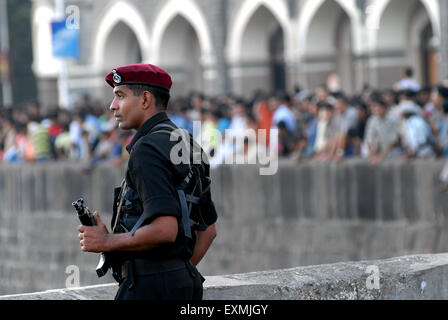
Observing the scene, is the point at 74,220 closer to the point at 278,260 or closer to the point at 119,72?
the point at 278,260

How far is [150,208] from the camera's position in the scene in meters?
4.14

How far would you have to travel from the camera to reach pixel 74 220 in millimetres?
17938

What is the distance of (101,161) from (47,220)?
2371 millimetres

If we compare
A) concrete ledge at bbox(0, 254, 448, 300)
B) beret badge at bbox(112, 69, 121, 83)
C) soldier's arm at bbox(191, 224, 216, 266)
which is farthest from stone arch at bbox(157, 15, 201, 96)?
beret badge at bbox(112, 69, 121, 83)

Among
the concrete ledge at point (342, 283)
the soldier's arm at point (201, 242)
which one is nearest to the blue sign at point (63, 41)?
the concrete ledge at point (342, 283)

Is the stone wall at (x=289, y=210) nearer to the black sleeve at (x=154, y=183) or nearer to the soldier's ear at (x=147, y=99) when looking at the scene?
the soldier's ear at (x=147, y=99)

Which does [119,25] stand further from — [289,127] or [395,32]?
[289,127]

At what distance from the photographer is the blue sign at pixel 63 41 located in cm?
2053

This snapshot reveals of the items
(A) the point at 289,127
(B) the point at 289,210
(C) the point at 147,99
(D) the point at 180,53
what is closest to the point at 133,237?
(C) the point at 147,99

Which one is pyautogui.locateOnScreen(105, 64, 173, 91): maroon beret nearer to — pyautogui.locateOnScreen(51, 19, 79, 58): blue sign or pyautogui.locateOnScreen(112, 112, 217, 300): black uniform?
pyautogui.locateOnScreen(112, 112, 217, 300): black uniform

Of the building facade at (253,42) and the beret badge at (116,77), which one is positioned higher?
the building facade at (253,42)

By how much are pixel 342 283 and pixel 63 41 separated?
15910 mm

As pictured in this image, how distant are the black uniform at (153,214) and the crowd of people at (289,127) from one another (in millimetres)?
7199

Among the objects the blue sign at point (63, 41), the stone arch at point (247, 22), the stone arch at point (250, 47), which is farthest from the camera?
the stone arch at point (250, 47)
